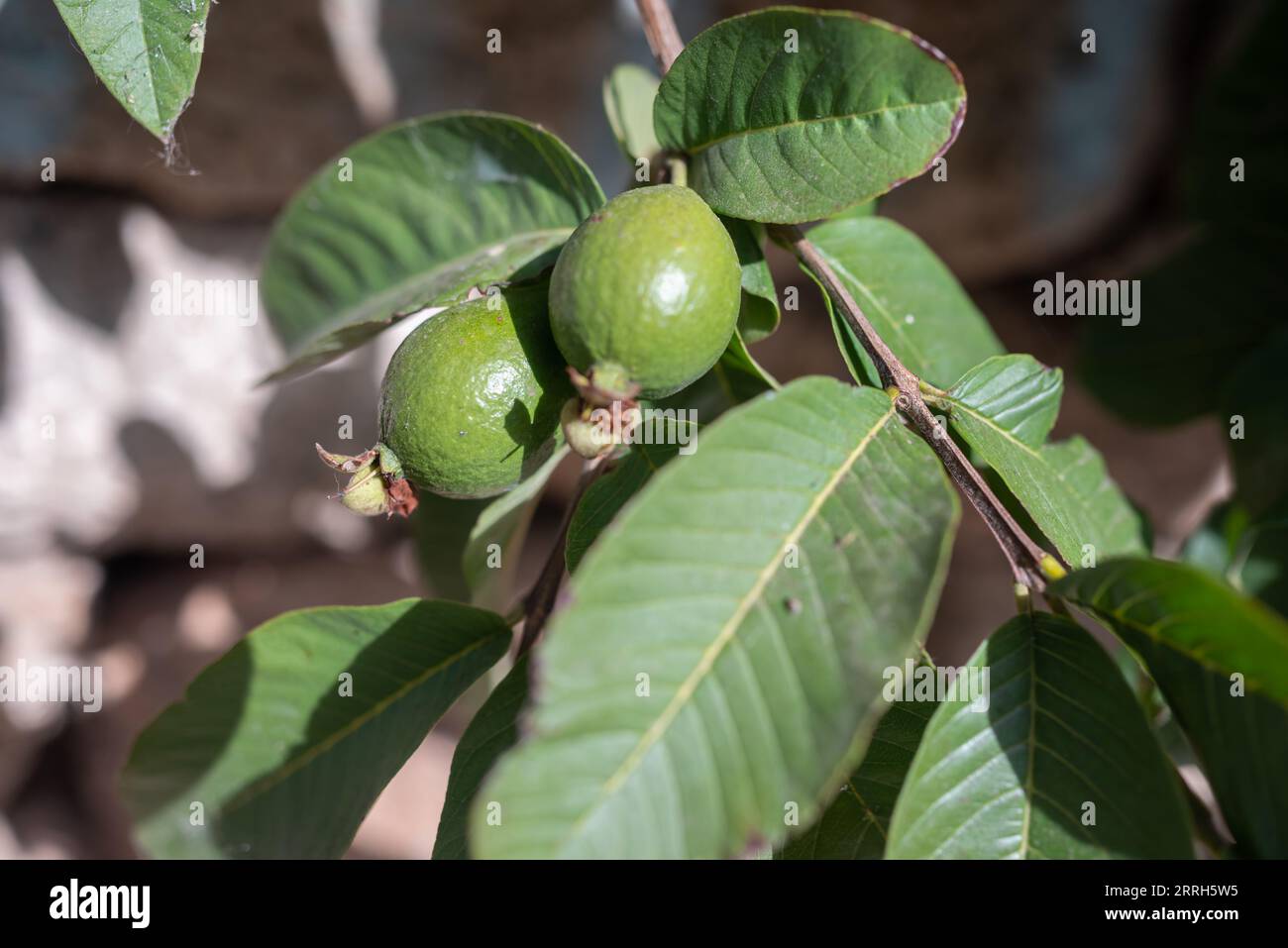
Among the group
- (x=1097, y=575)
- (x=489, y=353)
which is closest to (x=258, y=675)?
(x=489, y=353)

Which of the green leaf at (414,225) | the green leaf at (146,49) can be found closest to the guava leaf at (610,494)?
the green leaf at (414,225)

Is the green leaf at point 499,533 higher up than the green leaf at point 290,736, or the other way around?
the green leaf at point 499,533

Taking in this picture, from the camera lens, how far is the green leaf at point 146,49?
76cm

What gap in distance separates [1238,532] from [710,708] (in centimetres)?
134

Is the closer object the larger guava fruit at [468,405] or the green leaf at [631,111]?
the larger guava fruit at [468,405]

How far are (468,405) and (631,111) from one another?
0.57m

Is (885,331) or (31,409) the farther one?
(31,409)

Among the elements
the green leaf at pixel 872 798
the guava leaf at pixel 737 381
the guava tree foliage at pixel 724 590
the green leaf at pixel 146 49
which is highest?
the green leaf at pixel 146 49

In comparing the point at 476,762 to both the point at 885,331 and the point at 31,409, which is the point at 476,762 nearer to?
the point at 885,331

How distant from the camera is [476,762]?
86 centimetres

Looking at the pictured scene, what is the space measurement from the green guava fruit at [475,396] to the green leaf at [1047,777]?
0.42 m

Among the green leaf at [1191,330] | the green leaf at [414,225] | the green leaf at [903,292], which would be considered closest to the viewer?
the green leaf at [414,225]

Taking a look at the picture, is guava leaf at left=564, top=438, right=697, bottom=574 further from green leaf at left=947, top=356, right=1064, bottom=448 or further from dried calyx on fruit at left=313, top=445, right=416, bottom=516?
green leaf at left=947, top=356, right=1064, bottom=448

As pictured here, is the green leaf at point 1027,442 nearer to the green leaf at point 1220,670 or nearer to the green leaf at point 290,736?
the green leaf at point 1220,670
